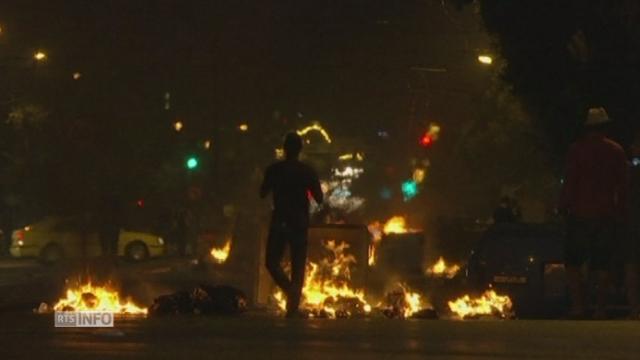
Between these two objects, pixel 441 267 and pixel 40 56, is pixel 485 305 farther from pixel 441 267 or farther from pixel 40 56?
pixel 40 56

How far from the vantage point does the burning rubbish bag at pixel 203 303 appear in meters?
14.1

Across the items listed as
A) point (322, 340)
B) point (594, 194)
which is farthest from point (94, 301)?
point (322, 340)

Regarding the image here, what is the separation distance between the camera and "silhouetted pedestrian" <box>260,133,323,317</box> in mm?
12742

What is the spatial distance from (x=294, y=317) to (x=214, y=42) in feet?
82.2

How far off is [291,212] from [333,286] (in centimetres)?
447

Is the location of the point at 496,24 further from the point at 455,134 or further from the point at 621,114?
the point at 455,134

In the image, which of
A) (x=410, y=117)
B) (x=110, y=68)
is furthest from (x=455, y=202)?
(x=110, y=68)

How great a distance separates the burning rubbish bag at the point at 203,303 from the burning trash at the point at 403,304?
1.74 m

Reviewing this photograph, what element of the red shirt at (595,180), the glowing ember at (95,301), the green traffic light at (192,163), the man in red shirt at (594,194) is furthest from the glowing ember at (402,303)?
the green traffic light at (192,163)

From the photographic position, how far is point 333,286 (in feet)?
56.0

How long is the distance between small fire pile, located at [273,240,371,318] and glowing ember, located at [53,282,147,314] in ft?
6.17

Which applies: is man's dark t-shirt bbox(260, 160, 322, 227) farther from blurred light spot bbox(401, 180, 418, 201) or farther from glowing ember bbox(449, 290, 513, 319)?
blurred light spot bbox(401, 180, 418, 201)

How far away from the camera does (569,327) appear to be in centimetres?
1040

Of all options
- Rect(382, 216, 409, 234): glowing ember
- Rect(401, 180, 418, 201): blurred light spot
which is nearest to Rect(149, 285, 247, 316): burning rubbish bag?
Rect(382, 216, 409, 234): glowing ember
